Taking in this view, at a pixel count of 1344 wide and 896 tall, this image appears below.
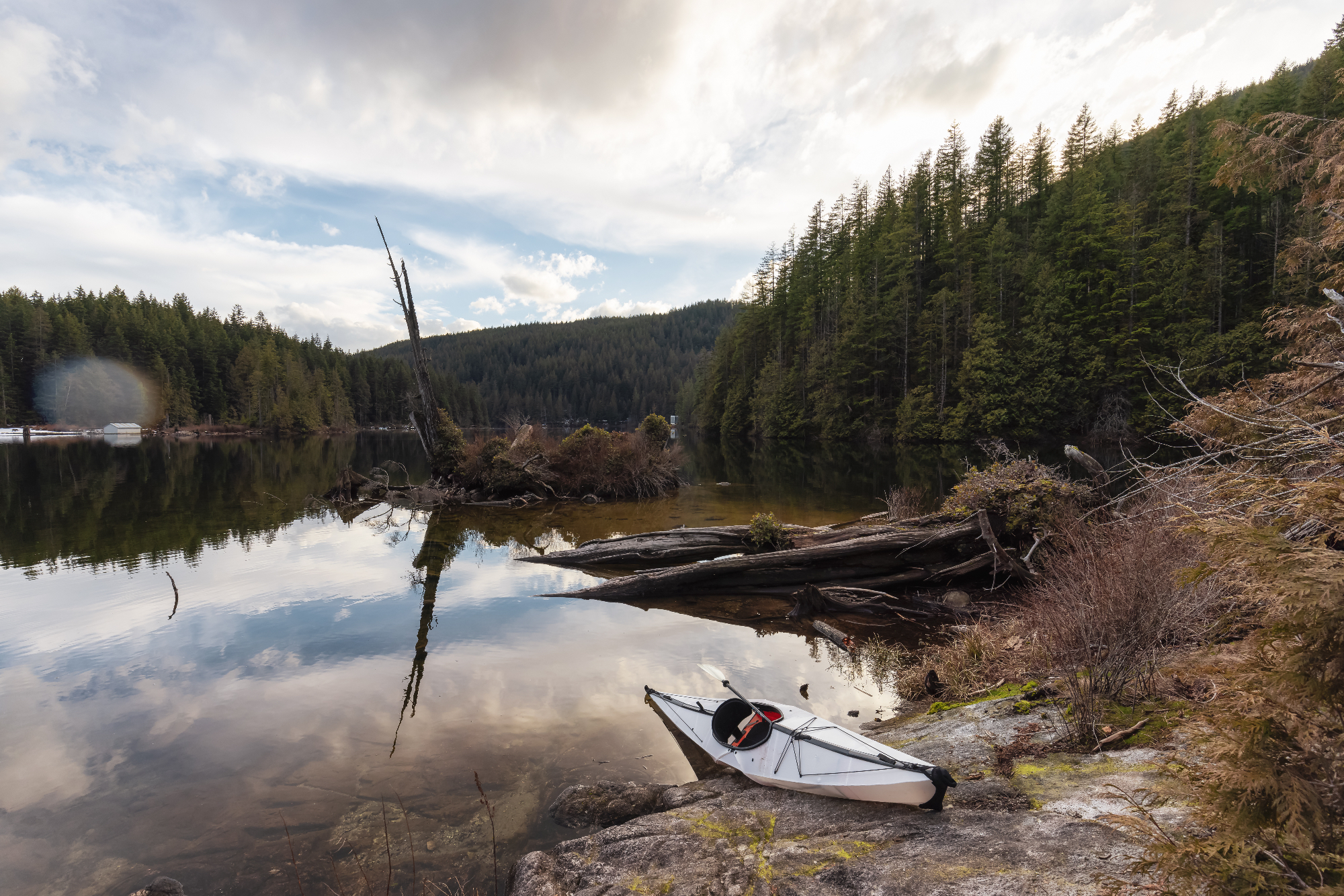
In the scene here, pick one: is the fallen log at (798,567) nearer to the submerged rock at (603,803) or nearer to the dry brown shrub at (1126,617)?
the dry brown shrub at (1126,617)

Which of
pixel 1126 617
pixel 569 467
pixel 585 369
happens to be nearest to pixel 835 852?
pixel 1126 617

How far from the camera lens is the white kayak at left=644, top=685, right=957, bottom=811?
4340 millimetres

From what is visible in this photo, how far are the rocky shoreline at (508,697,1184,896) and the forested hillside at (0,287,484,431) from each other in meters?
78.2

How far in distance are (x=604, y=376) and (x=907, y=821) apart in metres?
165

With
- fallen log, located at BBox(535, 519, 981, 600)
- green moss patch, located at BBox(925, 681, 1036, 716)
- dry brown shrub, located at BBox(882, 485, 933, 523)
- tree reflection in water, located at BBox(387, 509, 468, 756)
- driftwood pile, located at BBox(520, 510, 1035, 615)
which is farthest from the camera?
dry brown shrub, located at BBox(882, 485, 933, 523)

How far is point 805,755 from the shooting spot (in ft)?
16.7

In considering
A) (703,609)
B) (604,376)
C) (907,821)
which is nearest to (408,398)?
(703,609)

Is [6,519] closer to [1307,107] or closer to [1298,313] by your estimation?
[1298,313]

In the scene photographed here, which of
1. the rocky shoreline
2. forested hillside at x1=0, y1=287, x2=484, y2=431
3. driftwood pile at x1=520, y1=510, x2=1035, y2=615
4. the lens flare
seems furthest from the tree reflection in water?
the lens flare

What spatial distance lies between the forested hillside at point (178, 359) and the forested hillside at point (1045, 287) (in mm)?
54814

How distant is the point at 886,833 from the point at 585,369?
169m

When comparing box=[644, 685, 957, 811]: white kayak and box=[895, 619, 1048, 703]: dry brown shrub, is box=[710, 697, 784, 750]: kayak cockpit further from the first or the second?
box=[895, 619, 1048, 703]: dry brown shrub

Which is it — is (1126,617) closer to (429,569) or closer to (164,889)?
(164,889)

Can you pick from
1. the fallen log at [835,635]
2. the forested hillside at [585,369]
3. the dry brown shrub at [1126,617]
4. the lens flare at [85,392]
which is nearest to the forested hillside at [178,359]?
the lens flare at [85,392]
